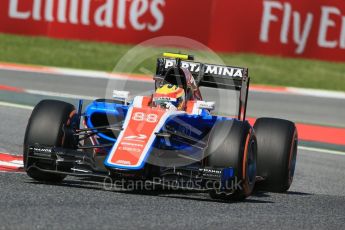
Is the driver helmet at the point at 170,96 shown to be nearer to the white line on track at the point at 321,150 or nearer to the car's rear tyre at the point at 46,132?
the car's rear tyre at the point at 46,132

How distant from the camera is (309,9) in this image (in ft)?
66.1

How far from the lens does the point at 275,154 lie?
950 centimetres

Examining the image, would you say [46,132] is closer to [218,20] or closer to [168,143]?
[168,143]

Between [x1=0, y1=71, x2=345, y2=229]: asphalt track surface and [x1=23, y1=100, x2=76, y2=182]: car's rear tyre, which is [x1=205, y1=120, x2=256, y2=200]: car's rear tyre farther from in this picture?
[x1=23, y1=100, x2=76, y2=182]: car's rear tyre

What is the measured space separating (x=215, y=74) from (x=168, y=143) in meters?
1.32

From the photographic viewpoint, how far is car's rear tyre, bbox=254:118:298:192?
9484 millimetres

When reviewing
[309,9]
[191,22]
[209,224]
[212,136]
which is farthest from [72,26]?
[209,224]

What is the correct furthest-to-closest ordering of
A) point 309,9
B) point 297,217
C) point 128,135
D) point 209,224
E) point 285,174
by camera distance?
point 309,9
point 285,174
point 128,135
point 297,217
point 209,224

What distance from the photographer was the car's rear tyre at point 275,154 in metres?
9.48

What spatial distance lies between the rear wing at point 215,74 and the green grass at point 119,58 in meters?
10.2

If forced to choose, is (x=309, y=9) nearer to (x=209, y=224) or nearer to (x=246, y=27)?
(x=246, y=27)

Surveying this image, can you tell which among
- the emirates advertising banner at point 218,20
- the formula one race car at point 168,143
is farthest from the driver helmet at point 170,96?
the emirates advertising banner at point 218,20

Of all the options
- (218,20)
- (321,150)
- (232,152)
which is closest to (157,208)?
(232,152)

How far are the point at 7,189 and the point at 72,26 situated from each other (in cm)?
1336
